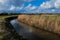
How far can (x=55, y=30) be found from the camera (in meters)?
28.7

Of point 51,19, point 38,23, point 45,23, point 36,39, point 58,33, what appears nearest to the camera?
point 36,39

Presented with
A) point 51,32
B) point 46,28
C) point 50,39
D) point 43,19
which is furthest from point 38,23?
point 50,39

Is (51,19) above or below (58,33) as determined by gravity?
above

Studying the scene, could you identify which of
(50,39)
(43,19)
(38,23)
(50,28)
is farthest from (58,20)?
(38,23)

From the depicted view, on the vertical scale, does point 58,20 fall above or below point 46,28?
above

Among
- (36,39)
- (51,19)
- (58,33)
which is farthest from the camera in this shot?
(51,19)

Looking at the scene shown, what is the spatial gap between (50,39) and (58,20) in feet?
17.1

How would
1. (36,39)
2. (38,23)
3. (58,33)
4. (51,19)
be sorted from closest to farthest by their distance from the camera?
(36,39) < (58,33) < (51,19) < (38,23)

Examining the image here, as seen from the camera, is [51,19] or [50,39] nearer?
[50,39]

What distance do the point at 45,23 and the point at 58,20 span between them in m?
5.57

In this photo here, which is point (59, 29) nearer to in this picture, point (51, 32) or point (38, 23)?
point (51, 32)

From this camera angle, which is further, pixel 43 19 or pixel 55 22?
pixel 43 19

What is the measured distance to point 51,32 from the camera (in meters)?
29.6

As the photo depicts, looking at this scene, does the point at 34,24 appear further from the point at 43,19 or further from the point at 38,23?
the point at 43,19
